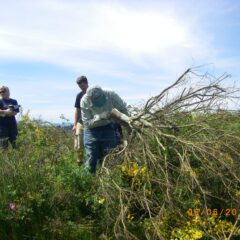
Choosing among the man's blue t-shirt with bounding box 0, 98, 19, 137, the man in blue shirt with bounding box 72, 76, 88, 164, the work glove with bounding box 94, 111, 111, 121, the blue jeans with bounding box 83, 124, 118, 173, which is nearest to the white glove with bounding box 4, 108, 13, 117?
the man's blue t-shirt with bounding box 0, 98, 19, 137

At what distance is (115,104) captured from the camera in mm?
5930

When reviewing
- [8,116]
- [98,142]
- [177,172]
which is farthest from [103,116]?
[8,116]

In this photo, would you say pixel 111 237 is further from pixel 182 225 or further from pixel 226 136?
pixel 226 136

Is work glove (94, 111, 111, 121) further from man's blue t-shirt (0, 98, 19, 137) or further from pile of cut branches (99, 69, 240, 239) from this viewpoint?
man's blue t-shirt (0, 98, 19, 137)

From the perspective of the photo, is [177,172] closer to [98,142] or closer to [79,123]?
[98,142]

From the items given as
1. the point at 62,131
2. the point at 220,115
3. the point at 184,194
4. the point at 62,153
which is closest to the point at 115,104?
the point at 62,153

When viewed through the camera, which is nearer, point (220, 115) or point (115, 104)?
point (220, 115)

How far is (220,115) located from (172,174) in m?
1.07
